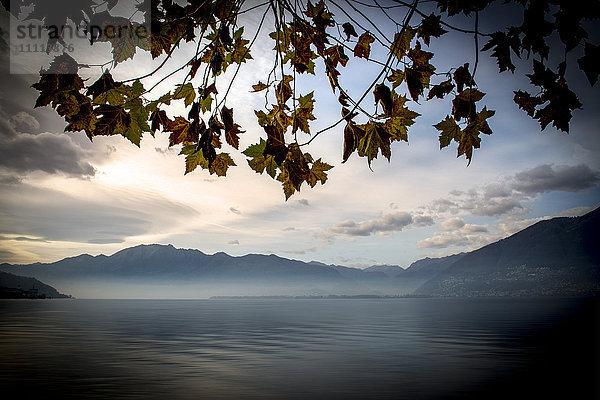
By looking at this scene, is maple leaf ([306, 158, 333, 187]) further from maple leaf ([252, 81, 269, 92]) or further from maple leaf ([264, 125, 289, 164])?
maple leaf ([252, 81, 269, 92])

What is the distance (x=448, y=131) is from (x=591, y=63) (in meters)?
1.02

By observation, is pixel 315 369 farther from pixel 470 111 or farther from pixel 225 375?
pixel 470 111

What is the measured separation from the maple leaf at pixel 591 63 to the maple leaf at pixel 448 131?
904 millimetres

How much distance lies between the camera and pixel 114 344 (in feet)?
174

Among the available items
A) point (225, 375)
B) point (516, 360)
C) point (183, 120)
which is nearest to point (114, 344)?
point (225, 375)

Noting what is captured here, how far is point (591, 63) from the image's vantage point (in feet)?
8.59

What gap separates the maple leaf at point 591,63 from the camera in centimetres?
262

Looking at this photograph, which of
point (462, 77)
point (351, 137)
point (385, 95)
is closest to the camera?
point (351, 137)

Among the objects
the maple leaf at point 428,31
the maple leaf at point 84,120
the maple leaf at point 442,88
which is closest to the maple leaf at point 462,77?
the maple leaf at point 442,88

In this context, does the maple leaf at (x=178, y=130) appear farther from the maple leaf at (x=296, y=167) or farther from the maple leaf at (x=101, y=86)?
the maple leaf at (x=296, y=167)

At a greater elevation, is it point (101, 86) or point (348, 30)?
point (348, 30)

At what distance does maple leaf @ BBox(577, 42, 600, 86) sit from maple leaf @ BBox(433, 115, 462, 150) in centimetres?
90

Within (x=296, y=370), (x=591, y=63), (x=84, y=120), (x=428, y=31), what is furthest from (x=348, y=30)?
(x=296, y=370)

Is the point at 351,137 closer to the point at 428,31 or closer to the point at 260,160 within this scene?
the point at 260,160
